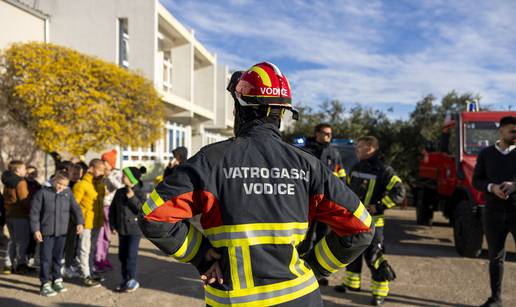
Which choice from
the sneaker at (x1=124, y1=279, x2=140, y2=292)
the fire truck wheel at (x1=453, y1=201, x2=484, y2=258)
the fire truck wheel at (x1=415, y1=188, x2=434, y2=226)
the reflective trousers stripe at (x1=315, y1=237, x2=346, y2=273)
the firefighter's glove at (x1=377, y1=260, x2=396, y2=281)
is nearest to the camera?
the reflective trousers stripe at (x1=315, y1=237, x2=346, y2=273)

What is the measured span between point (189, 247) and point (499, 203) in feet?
13.0

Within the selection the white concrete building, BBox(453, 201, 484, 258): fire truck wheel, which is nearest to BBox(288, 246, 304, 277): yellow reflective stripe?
BBox(453, 201, 484, 258): fire truck wheel

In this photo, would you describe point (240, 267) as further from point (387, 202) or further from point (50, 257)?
point (50, 257)

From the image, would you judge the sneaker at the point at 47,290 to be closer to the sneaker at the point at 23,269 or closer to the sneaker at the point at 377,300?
the sneaker at the point at 23,269

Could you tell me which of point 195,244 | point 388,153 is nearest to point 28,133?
point 195,244

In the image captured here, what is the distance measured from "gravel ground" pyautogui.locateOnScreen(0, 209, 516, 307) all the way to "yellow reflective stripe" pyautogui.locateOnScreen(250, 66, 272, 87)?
11.9 ft

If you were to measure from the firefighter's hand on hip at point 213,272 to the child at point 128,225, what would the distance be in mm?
3582

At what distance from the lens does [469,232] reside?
7.16m

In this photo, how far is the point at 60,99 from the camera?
10219mm

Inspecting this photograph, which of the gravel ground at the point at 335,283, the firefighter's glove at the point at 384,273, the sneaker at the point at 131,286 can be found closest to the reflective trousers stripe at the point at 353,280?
the gravel ground at the point at 335,283

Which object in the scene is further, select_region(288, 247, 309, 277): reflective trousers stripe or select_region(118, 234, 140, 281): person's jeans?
select_region(118, 234, 140, 281): person's jeans

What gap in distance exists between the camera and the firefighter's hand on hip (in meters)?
1.72

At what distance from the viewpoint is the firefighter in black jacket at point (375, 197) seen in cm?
470

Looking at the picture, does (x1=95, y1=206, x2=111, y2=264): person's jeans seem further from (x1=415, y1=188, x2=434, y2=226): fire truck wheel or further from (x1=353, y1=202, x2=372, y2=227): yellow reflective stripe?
(x1=415, y1=188, x2=434, y2=226): fire truck wheel
